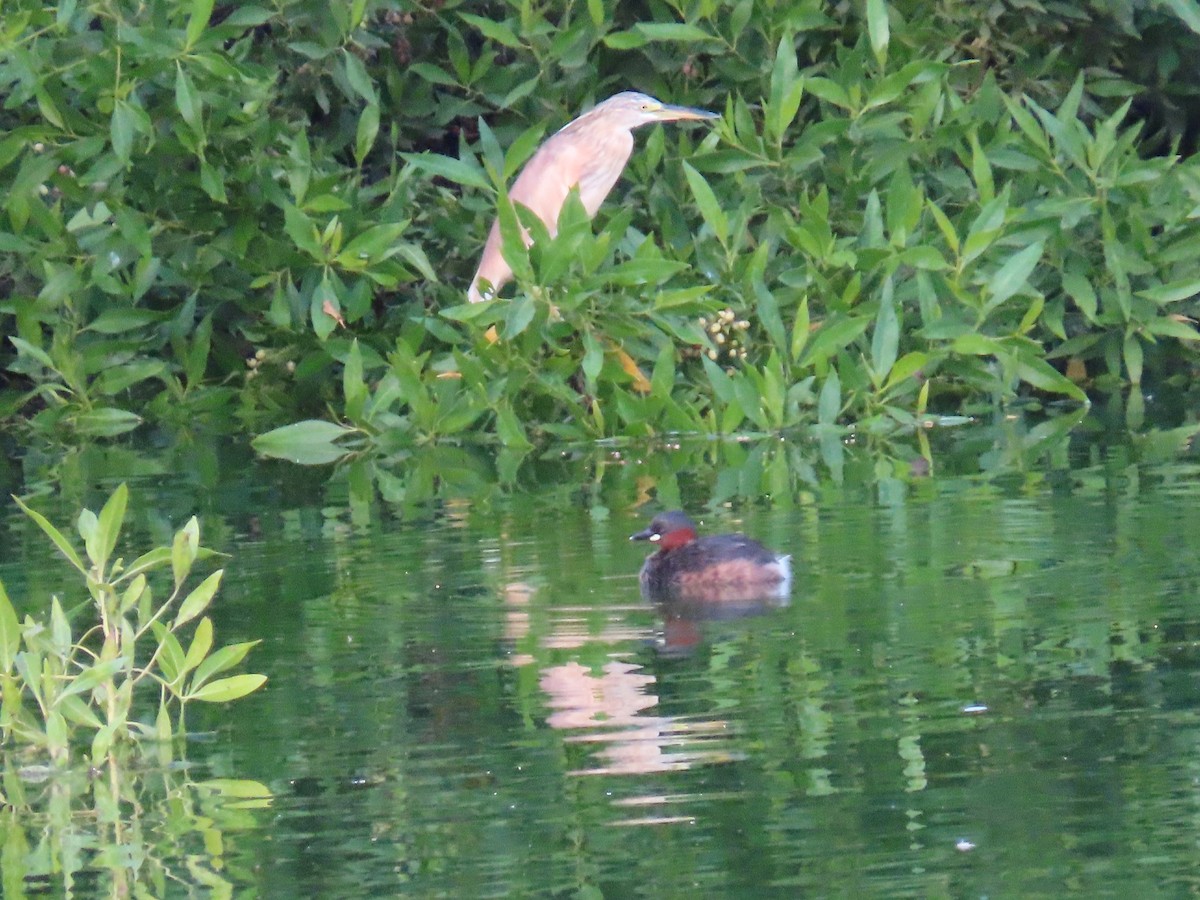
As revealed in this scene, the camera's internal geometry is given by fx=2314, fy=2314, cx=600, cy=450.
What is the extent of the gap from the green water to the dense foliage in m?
1.65

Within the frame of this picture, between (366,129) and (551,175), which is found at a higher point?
(366,129)

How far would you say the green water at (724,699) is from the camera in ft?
13.9

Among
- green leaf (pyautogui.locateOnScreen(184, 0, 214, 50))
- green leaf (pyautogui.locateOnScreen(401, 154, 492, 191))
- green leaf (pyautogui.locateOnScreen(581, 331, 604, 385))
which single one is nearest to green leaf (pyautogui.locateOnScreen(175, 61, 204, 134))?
green leaf (pyautogui.locateOnScreen(184, 0, 214, 50))

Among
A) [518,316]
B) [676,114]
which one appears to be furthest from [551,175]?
[518,316]

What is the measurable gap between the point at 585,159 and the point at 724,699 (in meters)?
7.14

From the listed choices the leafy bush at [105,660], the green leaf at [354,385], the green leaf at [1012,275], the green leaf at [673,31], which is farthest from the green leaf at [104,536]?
the green leaf at [673,31]

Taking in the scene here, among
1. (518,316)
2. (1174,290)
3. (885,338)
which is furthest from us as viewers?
(1174,290)

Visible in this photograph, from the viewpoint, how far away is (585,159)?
12.3m

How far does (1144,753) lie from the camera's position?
4812mm

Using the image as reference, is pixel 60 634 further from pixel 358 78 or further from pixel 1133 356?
pixel 1133 356

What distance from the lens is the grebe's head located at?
738cm

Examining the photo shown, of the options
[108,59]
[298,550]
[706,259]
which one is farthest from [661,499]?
[108,59]

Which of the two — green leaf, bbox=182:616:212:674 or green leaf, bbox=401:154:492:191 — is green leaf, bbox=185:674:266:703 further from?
green leaf, bbox=401:154:492:191

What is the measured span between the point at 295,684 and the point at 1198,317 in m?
8.83
